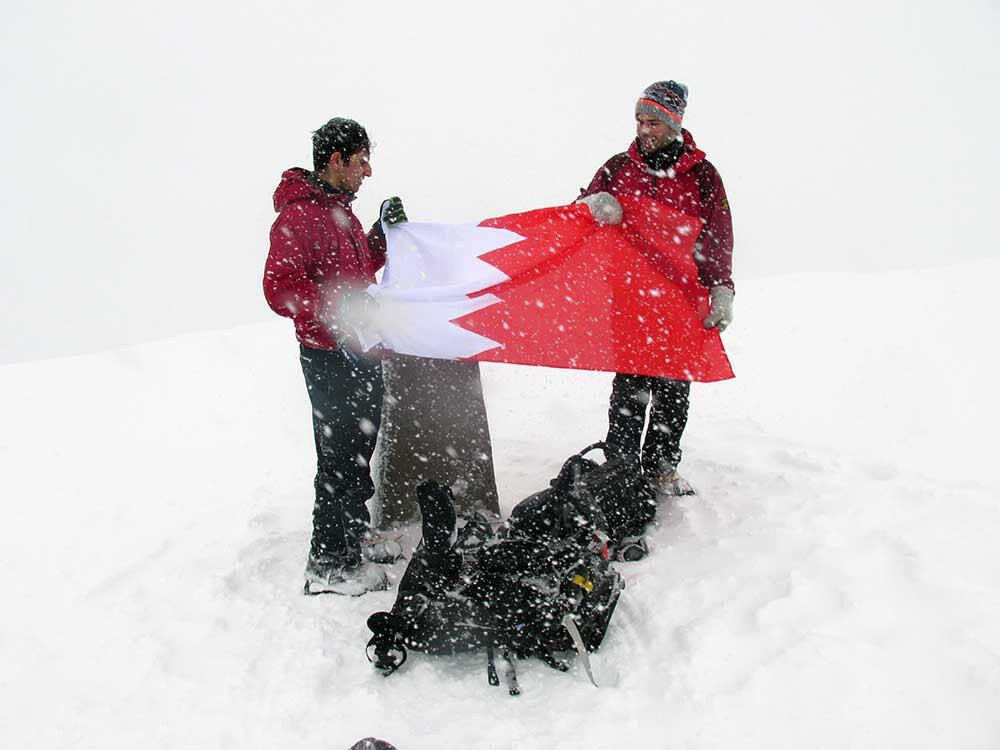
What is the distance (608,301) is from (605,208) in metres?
0.50

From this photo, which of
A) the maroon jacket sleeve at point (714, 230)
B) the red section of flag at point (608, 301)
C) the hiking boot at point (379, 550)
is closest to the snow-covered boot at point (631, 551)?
the red section of flag at point (608, 301)

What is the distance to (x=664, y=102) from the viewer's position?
3555 millimetres

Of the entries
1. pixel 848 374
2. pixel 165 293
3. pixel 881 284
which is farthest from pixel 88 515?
pixel 165 293

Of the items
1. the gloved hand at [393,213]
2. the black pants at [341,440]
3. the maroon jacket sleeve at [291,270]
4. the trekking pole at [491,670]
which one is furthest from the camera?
the gloved hand at [393,213]

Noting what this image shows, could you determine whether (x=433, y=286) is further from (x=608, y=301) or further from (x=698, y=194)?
(x=698, y=194)

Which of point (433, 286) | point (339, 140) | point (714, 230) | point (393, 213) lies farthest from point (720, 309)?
point (339, 140)

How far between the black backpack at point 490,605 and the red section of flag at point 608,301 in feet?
3.63

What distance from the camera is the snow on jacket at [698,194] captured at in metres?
3.73

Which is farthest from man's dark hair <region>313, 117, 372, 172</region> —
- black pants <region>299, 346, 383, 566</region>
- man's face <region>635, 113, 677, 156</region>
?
man's face <region>635, 113, 677, 156</region>

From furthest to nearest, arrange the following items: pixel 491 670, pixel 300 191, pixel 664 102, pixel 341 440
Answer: pixel 664 102 → pixel 341 440 → pixel 300 191 → pixel 491 670

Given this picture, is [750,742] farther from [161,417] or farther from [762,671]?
[161,417]

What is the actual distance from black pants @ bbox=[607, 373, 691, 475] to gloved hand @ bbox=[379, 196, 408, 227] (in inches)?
58.7

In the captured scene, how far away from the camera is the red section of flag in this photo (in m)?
3.65

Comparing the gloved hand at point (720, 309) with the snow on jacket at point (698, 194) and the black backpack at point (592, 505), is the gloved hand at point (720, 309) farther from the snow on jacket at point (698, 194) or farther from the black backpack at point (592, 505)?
the black backpack at point (592, 505)
